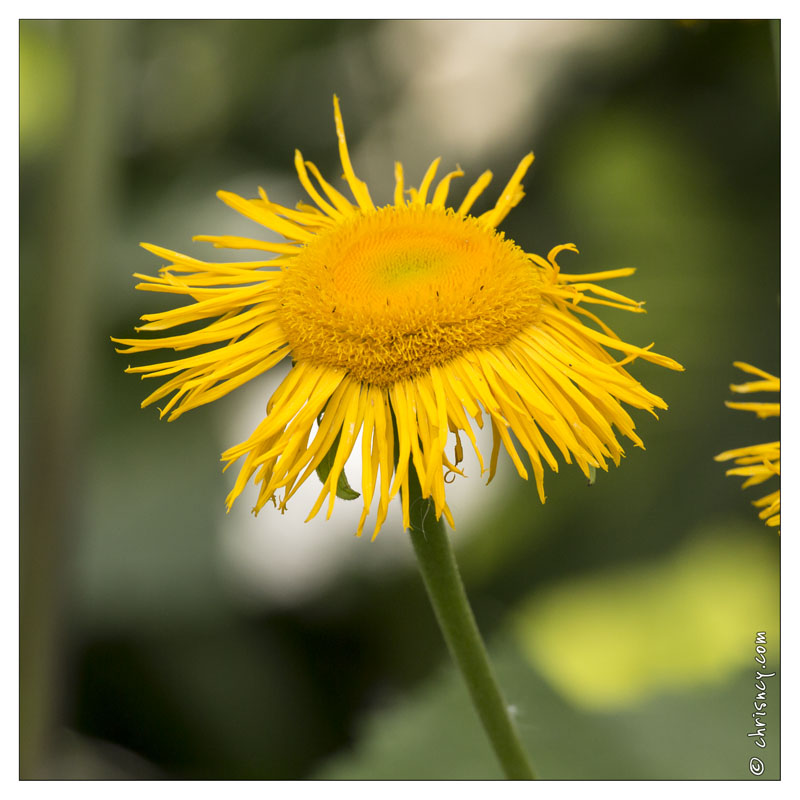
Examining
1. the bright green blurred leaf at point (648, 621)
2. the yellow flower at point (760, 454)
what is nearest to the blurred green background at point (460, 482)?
the bright green blurred leaf at point (648, 621)

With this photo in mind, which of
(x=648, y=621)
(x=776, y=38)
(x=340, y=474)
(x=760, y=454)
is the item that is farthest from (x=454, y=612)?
(x=776, y=38)

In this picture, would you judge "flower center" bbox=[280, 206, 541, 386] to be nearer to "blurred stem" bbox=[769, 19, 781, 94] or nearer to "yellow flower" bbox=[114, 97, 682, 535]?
"yellow flower" bbox=[114, 97, 682, 535]

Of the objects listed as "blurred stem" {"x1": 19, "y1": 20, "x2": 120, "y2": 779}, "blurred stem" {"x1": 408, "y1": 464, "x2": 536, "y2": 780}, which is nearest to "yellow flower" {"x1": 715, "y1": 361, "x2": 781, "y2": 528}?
"blurred stem" {"x1": 408, "y1": 464, "x2": 536, "y2": 780}

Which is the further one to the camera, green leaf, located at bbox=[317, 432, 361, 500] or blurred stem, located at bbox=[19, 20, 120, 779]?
blurred stem, located at bbox=[19, 20, 120, 779]

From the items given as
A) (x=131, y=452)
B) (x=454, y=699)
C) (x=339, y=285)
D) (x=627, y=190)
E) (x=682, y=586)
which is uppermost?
(x=627, y=190)

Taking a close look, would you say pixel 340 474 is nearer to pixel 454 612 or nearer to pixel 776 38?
pixel 454 612

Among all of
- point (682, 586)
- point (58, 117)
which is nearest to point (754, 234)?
point (682, 586)

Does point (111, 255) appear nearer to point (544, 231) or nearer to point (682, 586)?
point (544, 231)

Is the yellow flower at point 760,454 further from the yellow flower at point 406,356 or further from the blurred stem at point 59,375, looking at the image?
the blurred stem at point 59,375
